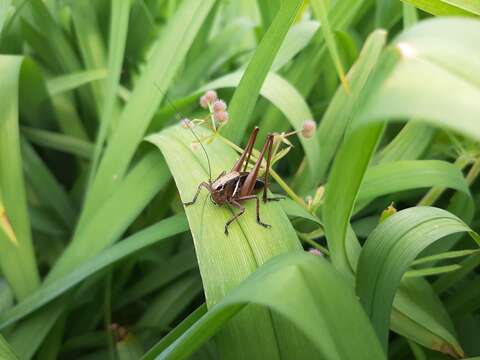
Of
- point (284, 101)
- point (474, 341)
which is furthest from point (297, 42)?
point (474, 341)

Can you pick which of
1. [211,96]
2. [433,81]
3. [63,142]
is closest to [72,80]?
[63,142]

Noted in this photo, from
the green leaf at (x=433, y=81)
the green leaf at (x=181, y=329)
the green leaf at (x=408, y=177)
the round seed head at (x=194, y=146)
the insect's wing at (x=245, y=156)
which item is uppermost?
the green leaf at (x=433, y=81)

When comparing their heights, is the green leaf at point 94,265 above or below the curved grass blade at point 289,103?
below

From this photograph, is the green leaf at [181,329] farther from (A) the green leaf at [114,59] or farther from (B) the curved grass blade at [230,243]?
(A) the green leaf at [114,59]

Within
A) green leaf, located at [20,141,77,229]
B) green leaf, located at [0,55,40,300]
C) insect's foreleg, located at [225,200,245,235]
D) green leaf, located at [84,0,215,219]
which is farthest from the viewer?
green leaf, located at [20,141,77,229]

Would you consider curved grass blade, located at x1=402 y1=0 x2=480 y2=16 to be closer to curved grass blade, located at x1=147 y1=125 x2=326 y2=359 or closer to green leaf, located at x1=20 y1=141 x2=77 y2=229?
curved grass blade, located at x1=147 y1=125 x2=326 y2=359

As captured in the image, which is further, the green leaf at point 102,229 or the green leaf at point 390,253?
the green leaf at point 102,229

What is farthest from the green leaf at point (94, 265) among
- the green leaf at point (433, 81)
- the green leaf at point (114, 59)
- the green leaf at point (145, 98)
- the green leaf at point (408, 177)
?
the green leaf at point (433, 81)

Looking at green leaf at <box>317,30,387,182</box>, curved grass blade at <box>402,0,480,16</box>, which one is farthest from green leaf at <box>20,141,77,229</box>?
curved grass blade at <box>402,0,480,16</box>
